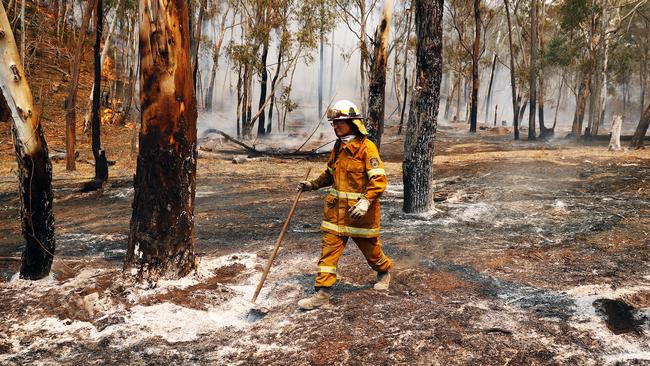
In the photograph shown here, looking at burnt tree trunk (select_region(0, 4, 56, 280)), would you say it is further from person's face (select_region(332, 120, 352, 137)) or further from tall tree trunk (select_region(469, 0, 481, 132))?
tall tree trunk (select_region(469, 0, 481, 132))

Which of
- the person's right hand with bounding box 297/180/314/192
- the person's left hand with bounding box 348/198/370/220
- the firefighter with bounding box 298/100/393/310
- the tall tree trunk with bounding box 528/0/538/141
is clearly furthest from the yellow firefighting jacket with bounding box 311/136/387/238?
the tall tree trunk with bounding box 528/0/538/141

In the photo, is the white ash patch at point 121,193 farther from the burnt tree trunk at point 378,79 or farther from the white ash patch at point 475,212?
the white ash patch at point 475,212

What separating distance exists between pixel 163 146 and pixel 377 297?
231 centimetres

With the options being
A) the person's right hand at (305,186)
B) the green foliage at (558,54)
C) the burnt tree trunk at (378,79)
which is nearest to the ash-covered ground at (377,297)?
the person's right hand at (305,186)

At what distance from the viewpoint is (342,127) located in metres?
4.01

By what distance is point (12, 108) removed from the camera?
4.29m

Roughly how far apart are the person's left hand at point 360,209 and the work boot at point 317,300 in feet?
2.34

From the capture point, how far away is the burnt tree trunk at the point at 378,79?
29.6 feet

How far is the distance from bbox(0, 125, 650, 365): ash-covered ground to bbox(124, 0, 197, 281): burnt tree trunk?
30cm

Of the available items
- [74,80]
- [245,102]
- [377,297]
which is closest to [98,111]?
[74,80]

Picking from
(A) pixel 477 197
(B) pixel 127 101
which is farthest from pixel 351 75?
(A) pixel 477 197

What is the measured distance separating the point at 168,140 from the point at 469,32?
47071 millimetres

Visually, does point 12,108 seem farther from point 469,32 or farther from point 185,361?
point 469,32

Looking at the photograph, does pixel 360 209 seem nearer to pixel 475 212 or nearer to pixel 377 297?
pixel 377 297
